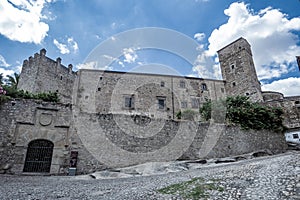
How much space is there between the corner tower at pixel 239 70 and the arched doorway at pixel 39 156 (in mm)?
23360

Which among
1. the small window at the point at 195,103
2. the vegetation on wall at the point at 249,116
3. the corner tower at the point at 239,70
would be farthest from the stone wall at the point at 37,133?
the corner tower at the point at 239,70

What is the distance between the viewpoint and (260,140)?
13.7m

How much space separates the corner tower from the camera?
26.0 m

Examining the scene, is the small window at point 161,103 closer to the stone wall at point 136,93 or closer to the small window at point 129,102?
the stone wall at point 136,93

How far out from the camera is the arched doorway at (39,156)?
9352 millimetres

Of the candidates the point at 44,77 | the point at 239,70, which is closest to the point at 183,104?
the point at 239,70

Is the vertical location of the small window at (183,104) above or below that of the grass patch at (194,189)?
above

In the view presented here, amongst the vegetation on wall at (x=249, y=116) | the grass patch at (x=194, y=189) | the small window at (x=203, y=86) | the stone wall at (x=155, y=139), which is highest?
the small window at (x=203, y=86)

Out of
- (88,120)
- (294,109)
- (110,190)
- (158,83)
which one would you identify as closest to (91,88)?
(158,83)

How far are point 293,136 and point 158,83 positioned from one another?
50.0 ft

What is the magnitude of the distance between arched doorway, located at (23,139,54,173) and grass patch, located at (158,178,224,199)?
6978 mm

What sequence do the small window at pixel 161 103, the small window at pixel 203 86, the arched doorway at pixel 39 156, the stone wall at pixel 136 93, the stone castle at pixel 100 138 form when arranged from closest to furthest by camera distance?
the arched doorway at pixel 39 156 → the stone castle at pixel 100 138 → the stone wall at pixel 136 93 → the small window at pixel 161 103 → the small window at pixel 203 86

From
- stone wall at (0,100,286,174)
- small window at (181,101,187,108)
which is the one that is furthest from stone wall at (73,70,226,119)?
stone wall at (0,100,286,174)

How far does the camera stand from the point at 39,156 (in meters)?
9.62
